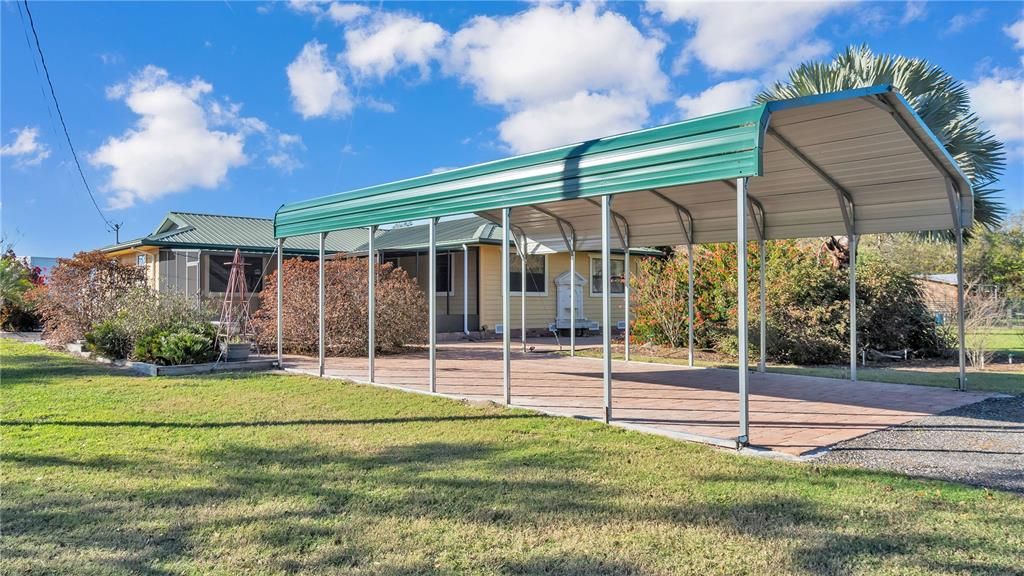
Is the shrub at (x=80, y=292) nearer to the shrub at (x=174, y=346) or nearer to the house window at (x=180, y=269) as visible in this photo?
the shrub at (x=174, y=346)

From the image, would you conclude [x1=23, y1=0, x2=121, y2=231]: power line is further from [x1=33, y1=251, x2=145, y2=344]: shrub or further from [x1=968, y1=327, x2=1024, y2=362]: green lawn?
[x1=968, y1=327, x2=1024, y2=362]: green lawn

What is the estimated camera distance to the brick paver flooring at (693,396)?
611 centimetres

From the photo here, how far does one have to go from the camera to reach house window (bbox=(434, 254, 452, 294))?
800 inches

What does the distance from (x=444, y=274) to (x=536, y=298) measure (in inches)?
119

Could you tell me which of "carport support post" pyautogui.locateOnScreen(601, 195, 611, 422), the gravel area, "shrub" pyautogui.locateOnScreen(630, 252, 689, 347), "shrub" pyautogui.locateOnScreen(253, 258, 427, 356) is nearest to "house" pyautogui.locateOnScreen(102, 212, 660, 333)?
"shrub" pyautogui.locateOnScreen(630, 252, 689, 347)

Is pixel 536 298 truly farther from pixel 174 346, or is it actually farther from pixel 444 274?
pixel 174 346

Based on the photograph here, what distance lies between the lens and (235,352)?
444 inches

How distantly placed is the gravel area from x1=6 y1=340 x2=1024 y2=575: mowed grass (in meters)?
0.36

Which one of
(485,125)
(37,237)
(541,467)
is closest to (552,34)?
(541,467)

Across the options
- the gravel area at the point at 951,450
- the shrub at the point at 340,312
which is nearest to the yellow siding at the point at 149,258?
the shrub at the point at 340,312

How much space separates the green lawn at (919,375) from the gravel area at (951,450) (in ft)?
8.35

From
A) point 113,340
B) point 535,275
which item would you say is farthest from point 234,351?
point 535,275

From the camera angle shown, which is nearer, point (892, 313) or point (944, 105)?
point (944, 105)

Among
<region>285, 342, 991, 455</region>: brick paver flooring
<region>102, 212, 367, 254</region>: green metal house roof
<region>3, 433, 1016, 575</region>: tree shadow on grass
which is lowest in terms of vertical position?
<region>3, 433, 1016, 575</region>: tree shadow on grass
